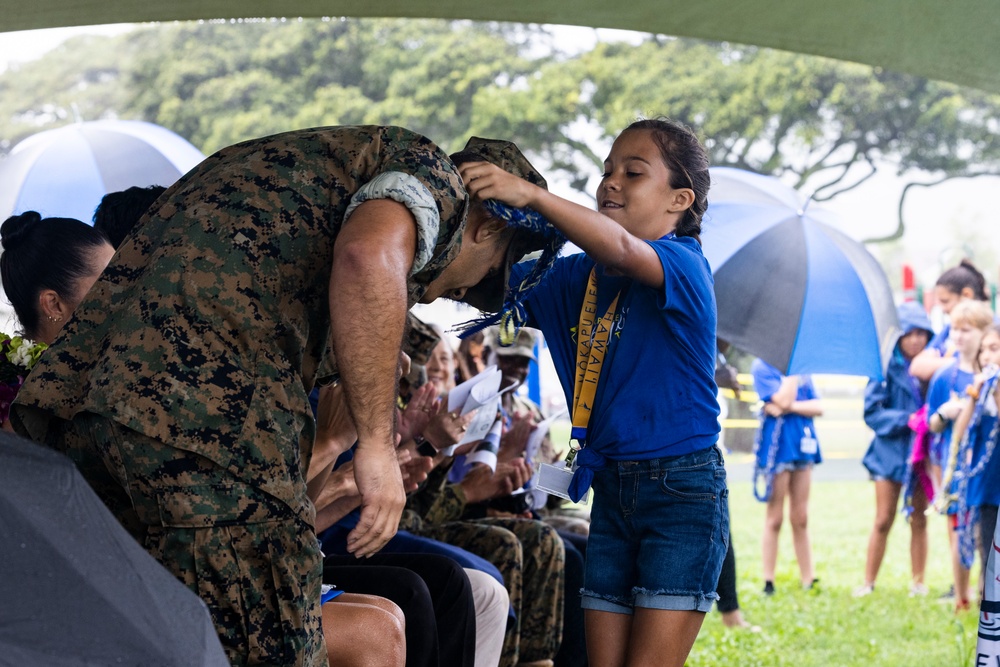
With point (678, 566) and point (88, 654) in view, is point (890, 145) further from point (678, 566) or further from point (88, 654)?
point (88, 654)

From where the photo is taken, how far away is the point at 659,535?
9.21 feet

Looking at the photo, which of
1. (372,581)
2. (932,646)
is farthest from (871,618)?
(372,581)

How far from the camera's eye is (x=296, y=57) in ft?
70.3

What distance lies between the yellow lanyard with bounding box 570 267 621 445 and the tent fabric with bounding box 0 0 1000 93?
1.60 m

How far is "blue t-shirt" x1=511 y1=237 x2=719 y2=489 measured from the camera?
284cm

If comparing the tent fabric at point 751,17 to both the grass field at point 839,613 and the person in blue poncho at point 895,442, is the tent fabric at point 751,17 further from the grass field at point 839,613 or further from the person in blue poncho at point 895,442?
the person in blue poncho at point 895,442

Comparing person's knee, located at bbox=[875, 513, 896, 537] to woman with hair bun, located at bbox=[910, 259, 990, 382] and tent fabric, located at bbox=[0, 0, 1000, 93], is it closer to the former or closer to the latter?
woman with hair bun, located at bbox=[910, 259, 990, 382]

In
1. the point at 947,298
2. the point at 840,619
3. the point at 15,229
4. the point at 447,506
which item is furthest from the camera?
the point at 947,298

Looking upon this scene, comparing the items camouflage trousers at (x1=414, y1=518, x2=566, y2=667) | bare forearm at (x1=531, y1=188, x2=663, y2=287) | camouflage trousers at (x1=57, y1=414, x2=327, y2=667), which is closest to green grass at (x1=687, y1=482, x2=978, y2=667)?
camouflage trousers at (x1=414, y1=518, x2=566, y2=667)

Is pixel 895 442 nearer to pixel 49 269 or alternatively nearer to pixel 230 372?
pixel 49 269

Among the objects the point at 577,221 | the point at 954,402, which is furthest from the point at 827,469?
the point at 577,221

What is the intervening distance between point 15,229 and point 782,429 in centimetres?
615

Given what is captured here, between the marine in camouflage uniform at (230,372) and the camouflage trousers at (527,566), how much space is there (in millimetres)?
2273

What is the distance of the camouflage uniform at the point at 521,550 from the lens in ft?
14.5
